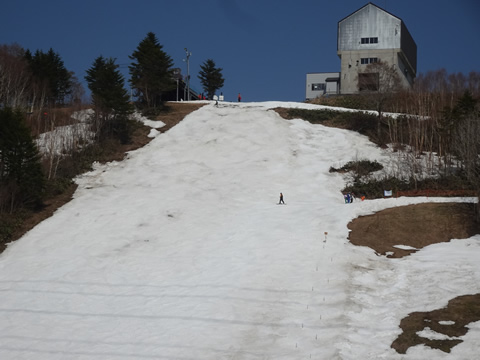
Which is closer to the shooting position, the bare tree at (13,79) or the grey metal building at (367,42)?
the bare tree at (13,79)

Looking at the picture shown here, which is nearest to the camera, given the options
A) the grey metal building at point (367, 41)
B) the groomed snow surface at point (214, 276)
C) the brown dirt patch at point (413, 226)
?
the groomed snow surface at point (214, 276)

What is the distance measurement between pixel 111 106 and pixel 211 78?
36732 millimetres

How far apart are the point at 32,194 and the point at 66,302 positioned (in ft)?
43.0

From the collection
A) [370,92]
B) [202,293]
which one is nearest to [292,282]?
[202,293]

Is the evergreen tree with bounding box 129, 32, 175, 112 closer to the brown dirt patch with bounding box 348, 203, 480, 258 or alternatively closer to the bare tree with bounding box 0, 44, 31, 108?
the bare tree with bounding box 0, 44, 31, 108

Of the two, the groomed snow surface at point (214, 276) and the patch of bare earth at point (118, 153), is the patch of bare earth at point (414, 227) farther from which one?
the patch of bare earth at point (118, 153)

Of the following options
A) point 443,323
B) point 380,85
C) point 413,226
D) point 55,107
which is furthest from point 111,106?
point 443,323

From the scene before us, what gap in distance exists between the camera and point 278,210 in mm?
32812

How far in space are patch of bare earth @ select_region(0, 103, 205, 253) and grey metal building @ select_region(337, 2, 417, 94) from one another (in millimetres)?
24884

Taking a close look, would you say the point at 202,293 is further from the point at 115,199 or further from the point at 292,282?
the point at 115,199

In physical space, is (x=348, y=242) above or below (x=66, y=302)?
above

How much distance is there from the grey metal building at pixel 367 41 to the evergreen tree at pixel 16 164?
51239 millimetres

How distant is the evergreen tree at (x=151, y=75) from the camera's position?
5962cm

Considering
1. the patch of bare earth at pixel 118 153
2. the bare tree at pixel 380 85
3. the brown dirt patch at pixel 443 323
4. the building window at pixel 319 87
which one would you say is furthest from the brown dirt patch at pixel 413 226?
the building window at pixel 319 87
